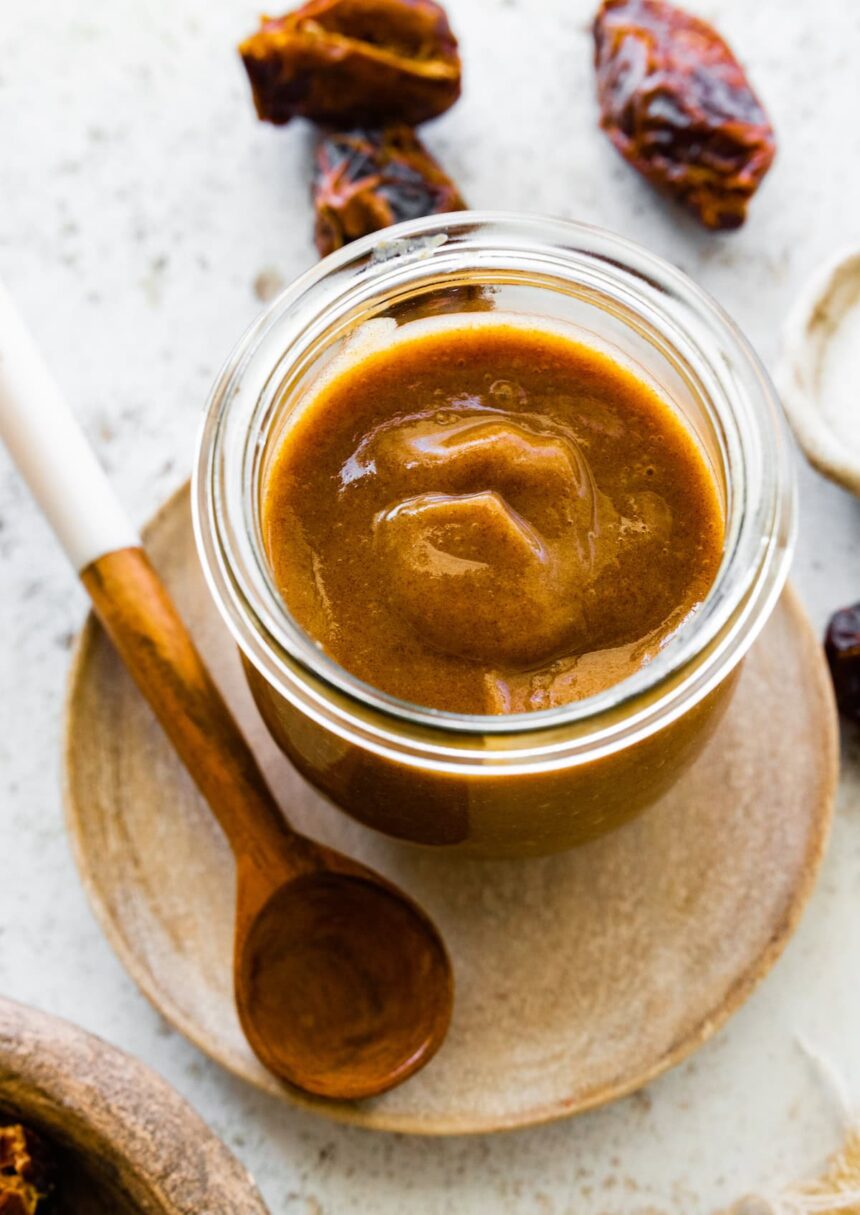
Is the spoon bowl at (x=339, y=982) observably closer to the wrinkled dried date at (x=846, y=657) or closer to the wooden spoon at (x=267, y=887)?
the wooden spoon at (x=267, y=887)

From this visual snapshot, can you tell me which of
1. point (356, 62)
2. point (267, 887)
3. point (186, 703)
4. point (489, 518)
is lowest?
point (267, 887)

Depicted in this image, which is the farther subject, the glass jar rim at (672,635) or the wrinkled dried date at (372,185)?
the wrinkled dried date at (372,185)

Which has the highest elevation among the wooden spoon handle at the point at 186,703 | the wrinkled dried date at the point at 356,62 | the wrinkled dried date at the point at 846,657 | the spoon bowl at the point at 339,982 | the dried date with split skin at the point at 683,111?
the wrinkled dried date at the point at 356,62

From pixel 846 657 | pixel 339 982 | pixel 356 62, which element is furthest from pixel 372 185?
pixel 339 982

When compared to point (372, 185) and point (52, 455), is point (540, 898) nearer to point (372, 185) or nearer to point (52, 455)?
point (52, 455)

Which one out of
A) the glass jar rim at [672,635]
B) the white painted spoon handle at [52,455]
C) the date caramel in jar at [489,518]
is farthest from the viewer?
the white painted spoon handle at [52,455]

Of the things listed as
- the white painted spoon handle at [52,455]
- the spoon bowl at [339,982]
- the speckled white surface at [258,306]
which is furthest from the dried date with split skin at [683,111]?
the spoon bowl at [339,982]
